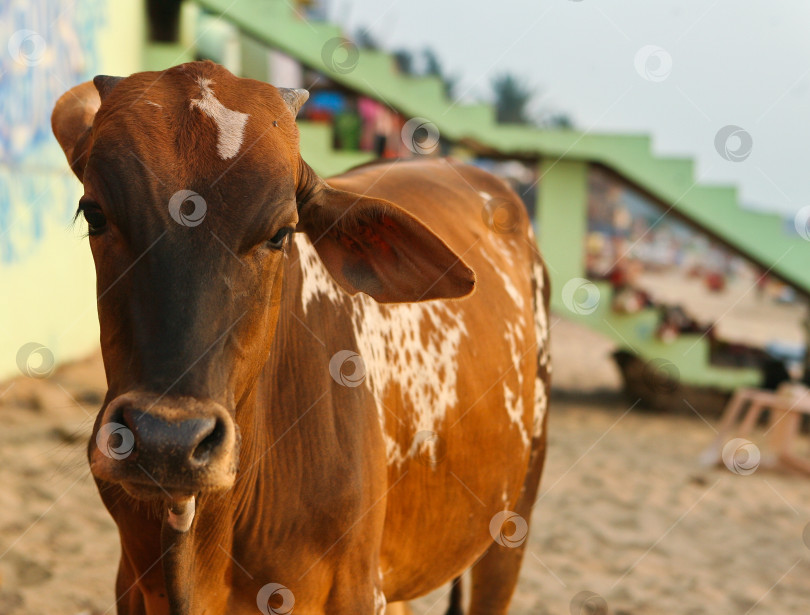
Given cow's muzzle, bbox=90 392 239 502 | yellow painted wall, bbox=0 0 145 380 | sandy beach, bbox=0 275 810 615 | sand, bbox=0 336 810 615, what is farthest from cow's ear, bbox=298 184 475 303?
yellow painted wall, bbox=0 0 145 380

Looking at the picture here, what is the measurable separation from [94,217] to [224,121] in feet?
1.24

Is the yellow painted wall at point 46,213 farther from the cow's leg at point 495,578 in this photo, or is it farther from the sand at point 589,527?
the cow's leg at point 495,578

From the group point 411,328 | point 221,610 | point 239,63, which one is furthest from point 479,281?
point 239,63

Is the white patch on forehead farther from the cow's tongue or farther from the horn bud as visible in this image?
the cow's tongue

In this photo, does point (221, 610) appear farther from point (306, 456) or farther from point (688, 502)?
point (688, 502)

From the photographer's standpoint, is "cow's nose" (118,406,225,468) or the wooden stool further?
the wooden stool

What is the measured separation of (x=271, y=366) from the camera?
2.55m

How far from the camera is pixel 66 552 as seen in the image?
16.3 feet

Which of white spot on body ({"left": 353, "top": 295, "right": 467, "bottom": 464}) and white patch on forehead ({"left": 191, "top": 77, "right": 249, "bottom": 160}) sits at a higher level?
white patch on forehead ({"left": 191, "top": 77, "right": 249, "bottom": 160})

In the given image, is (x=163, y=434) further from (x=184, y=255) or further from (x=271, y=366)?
Answer: (x=271, y=366)

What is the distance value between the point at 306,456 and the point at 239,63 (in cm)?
1493

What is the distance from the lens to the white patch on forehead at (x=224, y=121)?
2084 mm

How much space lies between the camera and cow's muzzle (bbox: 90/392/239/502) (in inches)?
69.7

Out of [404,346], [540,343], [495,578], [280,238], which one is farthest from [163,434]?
[540,343]
